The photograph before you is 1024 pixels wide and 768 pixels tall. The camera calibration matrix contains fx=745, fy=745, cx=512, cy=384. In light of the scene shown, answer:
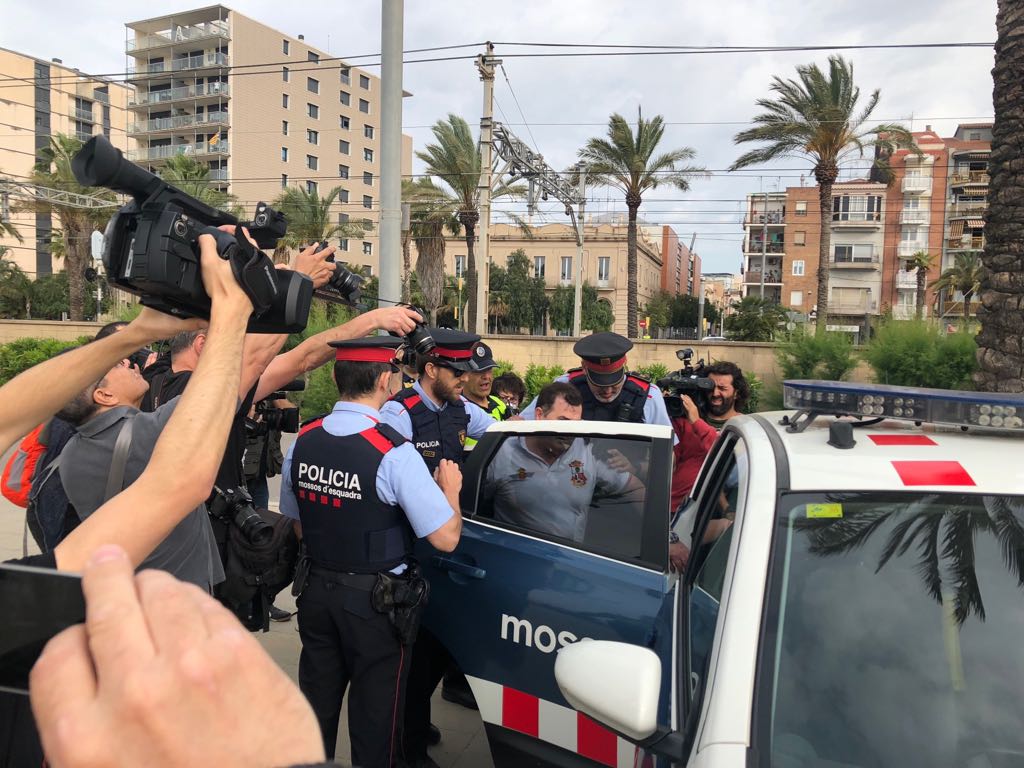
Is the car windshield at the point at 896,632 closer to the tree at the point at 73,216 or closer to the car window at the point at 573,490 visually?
the car window at the point at 573,490

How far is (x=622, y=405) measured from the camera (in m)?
4.72

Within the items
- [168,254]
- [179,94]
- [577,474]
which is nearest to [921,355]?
[577,474]

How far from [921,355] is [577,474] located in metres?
12.6

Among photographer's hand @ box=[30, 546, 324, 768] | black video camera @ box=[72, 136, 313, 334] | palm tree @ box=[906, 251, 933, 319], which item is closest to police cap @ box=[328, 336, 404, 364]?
black video camera @ box=[72, 136, 313, 334]

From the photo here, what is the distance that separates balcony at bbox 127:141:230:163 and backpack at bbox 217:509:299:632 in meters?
62.8

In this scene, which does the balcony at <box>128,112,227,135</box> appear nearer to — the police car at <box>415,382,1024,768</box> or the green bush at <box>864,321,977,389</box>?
the green bush at <box>864,321,977,389</box>

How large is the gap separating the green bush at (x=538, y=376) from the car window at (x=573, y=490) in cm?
1502

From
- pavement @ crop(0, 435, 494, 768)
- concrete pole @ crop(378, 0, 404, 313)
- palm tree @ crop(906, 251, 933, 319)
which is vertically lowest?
pavement @ crop(0, 435, 494, 768)

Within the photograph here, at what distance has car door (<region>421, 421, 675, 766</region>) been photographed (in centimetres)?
247

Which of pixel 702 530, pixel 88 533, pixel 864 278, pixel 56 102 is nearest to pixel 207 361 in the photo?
pixel 88 533

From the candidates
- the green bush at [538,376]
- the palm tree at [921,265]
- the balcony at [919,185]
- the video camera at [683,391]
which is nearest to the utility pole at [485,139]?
the green bush at [538,376]

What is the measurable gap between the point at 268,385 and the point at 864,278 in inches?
2727

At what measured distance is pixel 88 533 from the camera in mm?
1212

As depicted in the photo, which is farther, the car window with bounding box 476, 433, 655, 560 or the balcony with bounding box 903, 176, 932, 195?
the balcony with bounding box 903, 176, 932, 195
